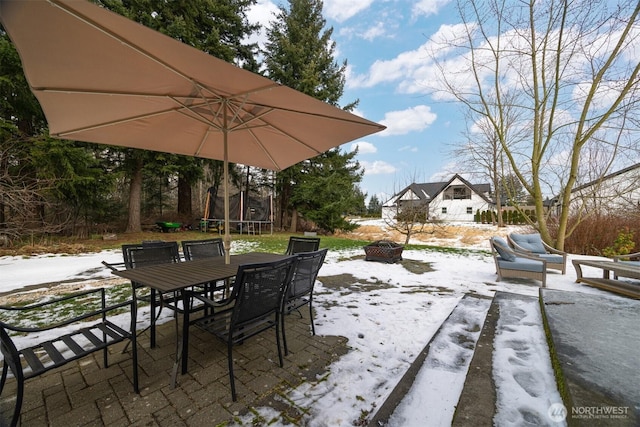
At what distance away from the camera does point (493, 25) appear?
7.02m

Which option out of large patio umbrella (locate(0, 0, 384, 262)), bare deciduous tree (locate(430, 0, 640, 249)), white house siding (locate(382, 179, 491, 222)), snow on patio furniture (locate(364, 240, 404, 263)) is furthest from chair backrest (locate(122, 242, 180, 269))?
white house siding (locate(382, 179, 491, 222))

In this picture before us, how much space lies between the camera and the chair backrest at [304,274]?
2370mm

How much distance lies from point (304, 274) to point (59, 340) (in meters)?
1.84

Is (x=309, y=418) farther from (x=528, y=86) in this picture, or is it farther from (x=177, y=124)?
(x=528, y=86)

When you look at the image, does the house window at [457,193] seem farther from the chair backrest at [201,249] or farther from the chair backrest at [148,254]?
the chair backrest at [148,254]

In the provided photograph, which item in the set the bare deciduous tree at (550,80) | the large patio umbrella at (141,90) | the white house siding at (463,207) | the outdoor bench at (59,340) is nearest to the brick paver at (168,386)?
the outdoor bench at (59,340)

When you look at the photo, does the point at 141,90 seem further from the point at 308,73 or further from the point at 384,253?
the point at 308,73

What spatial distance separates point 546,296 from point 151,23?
544 inches

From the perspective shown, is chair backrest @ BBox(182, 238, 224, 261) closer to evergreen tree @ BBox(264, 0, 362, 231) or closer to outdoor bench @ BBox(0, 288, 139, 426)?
outdoor bench @ BBox(0, 288, 139, 426)

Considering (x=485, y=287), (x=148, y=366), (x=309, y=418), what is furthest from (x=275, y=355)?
(x=485, y=287)

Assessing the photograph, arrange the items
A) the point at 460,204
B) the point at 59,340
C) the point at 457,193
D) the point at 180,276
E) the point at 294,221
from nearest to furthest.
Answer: the point at 59,340, the point at 180,276, the point at 294,221, the point at 460,204, the point at 457,193

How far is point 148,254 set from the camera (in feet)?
9.55

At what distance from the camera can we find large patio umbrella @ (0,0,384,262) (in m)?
1.49

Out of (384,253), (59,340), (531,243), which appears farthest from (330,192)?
(59,340)
